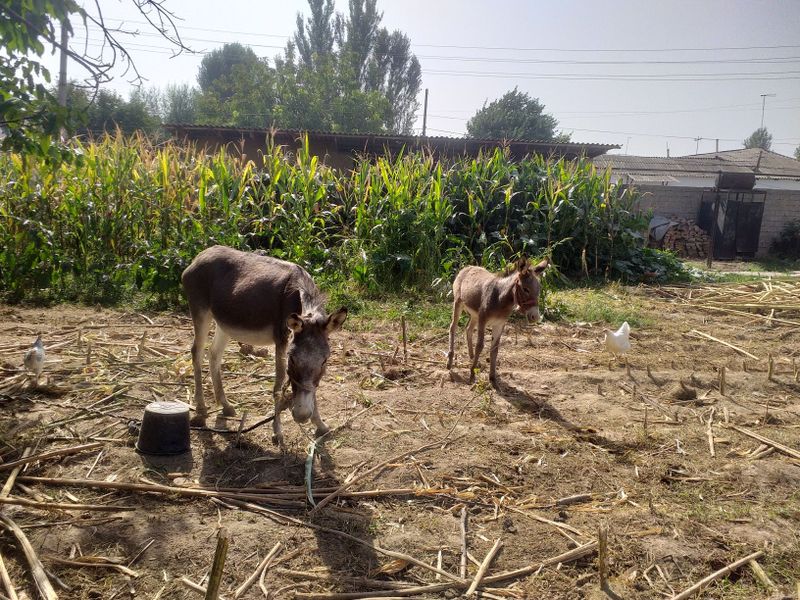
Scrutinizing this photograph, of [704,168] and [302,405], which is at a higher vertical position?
[704,168]

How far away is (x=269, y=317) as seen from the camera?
5090 millimetres

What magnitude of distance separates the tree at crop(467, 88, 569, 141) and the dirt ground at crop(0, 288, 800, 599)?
55929 mm

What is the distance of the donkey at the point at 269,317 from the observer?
171 inches

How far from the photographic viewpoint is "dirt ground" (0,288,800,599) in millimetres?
3629

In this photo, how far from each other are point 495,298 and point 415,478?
3.11 m

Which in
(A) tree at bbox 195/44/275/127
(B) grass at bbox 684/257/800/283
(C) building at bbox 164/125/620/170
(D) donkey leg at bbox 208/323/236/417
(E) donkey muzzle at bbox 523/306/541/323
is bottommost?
(D) donkey leg at bbox 208/323/236/417

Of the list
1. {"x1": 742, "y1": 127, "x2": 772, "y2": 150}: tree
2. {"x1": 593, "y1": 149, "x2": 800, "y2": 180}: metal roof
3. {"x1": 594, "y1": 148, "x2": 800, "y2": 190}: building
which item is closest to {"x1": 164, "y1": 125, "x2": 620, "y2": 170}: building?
{"x1": 594, "y1": 148, "x2": 800, "y2": 190}: building

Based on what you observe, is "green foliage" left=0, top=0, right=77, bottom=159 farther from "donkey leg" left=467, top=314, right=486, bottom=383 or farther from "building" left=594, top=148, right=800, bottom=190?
"building" left=594, top=148, right=800, bottom=190

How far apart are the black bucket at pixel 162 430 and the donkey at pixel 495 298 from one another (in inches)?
140

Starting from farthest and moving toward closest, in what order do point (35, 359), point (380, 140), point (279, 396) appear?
point (380, 140)
point (35, 359)
point (279, 396)

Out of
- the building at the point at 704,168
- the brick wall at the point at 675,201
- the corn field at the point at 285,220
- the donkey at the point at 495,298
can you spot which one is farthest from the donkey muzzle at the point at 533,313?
the building at the point at 704,168

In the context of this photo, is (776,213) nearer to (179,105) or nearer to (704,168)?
(704,168)

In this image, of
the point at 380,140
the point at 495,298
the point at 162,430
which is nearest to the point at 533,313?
the point at 495,298

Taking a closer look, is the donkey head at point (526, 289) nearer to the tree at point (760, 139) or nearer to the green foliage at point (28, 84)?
the green foliage at point (28, 84)
